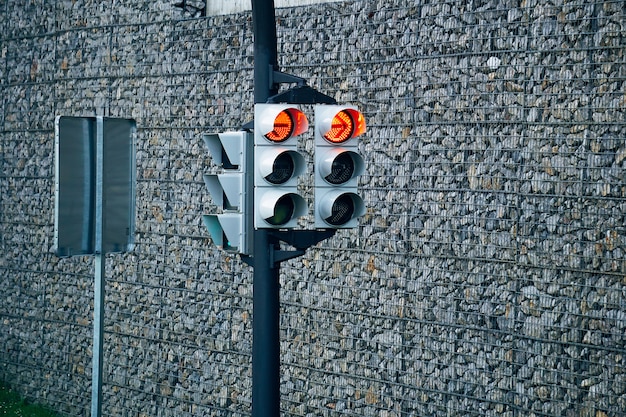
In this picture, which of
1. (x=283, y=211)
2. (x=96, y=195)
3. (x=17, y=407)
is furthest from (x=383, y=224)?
(x=17, y=407)

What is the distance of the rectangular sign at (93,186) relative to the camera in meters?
6.87

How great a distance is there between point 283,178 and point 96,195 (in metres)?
1.30

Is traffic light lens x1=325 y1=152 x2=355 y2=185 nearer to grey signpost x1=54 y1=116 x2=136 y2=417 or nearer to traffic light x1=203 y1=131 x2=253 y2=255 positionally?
traffic light x1=203 y1=131 x2=253 y2=255

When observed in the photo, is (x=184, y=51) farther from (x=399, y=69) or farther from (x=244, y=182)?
(x=244, y=182)

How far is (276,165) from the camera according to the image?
6.59 metres

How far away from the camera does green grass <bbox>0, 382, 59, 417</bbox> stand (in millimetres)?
11992

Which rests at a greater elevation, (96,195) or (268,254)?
(96,195)

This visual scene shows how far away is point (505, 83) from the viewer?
26.2 ft

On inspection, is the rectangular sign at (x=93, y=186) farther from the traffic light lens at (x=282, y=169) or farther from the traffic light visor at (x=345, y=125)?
the traffic light visor at (x=345, y=125)

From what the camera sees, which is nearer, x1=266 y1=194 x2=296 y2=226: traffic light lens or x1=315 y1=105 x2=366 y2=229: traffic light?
x1=266 y1=194 x2=296 y2=226: traffic light lens

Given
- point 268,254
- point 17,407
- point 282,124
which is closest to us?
point 282,124

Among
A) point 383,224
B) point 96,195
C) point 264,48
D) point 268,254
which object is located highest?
point 264,48

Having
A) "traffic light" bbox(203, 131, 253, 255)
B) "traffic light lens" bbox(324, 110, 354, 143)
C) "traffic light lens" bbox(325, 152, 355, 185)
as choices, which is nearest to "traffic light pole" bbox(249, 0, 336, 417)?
"traffic light" bbox(203, 131, 253, 255)

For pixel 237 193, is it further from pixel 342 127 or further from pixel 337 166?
pixel 342 127
